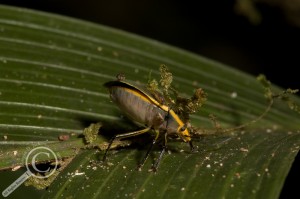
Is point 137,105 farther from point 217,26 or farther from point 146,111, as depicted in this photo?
point 217,26

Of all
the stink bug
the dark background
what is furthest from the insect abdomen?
the dark background

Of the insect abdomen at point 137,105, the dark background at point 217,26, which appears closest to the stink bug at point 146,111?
the insect abdomen at point 137,105

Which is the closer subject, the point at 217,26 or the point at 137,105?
the point at 137,105

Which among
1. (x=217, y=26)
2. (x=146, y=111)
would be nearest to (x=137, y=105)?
(x=146, y=111)

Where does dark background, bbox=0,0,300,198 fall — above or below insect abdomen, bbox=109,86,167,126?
above

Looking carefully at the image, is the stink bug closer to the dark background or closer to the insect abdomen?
the insect abdomen

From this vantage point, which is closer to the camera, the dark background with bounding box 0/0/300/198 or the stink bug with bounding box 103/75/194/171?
the stink bug with bounding box 103/75/194/171
